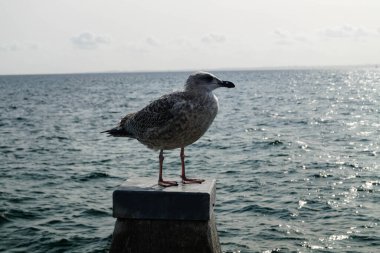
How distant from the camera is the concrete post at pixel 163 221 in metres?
4.95

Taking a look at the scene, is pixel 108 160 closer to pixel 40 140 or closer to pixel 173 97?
pixel 40 140

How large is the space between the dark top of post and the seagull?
575 mm

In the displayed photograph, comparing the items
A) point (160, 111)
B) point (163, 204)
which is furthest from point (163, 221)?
point (160, 111)

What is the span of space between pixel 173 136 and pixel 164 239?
4.41 ft

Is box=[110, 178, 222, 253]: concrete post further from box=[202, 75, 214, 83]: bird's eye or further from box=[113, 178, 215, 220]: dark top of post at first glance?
box=[202, 75, 214, 83]: bird's eye

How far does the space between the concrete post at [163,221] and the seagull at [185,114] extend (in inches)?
23.6

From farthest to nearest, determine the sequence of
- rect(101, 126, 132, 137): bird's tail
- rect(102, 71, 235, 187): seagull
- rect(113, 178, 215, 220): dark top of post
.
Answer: rect(101, 126, 132, 137): bird's tail < rect(102, 71, 235, 187): seagull < rect(113, 178, 215, 220): dark top of post

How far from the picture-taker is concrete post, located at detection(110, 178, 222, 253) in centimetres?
495

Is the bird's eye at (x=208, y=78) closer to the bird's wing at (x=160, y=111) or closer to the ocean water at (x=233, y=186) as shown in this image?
the bird's wing at (x=160, y=111)

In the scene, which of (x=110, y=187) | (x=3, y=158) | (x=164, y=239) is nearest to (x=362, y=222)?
(x=110, y=187)

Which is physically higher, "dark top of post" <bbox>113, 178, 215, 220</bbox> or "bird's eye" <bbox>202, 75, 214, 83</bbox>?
"bird's eye" <bbox>202, 75, 214, 83</bbox>

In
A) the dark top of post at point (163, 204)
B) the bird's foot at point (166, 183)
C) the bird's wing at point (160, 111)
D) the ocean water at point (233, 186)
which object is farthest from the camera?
the ocean water at point (233, 186)

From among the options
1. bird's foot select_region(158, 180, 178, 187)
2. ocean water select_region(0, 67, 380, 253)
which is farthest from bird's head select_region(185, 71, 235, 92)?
ocean water select_region(0, 67, 380, 253)

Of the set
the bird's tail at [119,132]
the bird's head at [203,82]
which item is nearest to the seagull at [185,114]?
the bird's head at [203,82]
